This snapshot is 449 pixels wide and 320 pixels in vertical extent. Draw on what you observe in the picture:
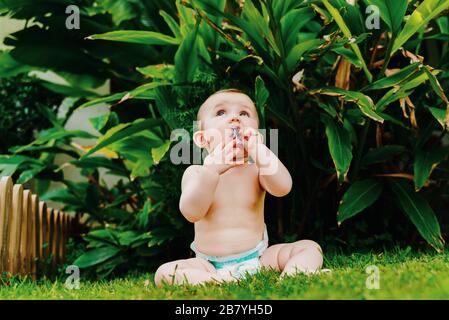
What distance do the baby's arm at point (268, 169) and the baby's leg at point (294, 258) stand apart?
0.61 ft

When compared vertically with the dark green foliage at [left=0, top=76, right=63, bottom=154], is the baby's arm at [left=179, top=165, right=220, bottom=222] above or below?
below

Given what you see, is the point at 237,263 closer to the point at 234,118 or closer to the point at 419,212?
the point at 234,118

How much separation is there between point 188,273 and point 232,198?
288mm

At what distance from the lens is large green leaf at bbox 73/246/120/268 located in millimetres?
2305

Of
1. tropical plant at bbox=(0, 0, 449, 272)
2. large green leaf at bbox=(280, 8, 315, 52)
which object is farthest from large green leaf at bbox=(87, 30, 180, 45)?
large green leaf at bbox=(280, 8, 315, 52)

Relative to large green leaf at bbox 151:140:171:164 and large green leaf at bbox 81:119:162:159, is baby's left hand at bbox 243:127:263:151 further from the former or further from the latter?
large green leaf at bbox 81:119:162:159

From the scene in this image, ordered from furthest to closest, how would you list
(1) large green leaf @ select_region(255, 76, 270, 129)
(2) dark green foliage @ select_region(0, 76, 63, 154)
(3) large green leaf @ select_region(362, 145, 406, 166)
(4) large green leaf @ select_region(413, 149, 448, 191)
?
(2) dark green foliage @ select_region(0, 76, 63, 154) < (3) large green leaf @ select_region(362, 145, 406, 166) < (4) large green leaf @ select_region(413, 149, 448, 191) < (1) large green leaf @ select_region(255, 76, 270, 129)

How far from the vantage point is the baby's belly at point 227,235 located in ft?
5.33

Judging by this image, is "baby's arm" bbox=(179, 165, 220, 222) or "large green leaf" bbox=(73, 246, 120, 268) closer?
"baby's arm" bbox=(179, 165, 220, 222)

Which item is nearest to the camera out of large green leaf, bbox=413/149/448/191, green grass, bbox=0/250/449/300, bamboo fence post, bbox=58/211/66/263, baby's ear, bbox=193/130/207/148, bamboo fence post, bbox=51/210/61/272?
green grass, bbox=0/250/449/300

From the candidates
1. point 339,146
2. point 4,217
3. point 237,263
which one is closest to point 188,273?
point 237,263

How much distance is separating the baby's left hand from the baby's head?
1.1 inches

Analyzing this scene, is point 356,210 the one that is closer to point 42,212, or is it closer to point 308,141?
point 308,141
